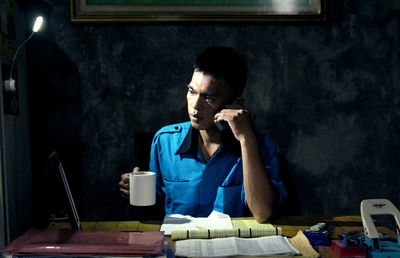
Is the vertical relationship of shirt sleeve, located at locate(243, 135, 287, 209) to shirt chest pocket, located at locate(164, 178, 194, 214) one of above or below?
above

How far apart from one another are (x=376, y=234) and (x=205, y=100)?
3.09 feet

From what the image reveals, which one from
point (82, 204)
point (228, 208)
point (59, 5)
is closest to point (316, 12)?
point (228, 208)

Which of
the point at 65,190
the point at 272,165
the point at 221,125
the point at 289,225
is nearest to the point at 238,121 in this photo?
the point at 221,125

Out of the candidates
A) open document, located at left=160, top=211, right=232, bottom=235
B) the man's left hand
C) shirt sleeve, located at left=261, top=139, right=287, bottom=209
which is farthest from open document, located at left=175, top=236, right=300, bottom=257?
the man's left hand

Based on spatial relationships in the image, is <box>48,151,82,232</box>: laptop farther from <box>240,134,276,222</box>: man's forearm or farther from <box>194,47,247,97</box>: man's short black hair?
<box>194,47,247,97</box>: man's short black hair

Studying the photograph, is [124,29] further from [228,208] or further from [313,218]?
[313,218]

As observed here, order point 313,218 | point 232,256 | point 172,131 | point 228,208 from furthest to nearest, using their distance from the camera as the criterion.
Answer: point 172,131, point 228,208, point 313,218, point 232,256

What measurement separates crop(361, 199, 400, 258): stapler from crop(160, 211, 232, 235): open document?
0.43 metres

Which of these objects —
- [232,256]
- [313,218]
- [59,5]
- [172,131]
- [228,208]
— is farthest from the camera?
[59,5]

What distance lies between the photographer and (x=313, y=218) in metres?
1.44

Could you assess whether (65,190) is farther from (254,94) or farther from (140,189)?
(254,94)

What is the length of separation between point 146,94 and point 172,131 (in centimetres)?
34

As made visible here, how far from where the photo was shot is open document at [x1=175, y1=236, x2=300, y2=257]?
104 centimetres

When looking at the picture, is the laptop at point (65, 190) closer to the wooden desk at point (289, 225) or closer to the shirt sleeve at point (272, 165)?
the wooden desk at point (289, 225)
